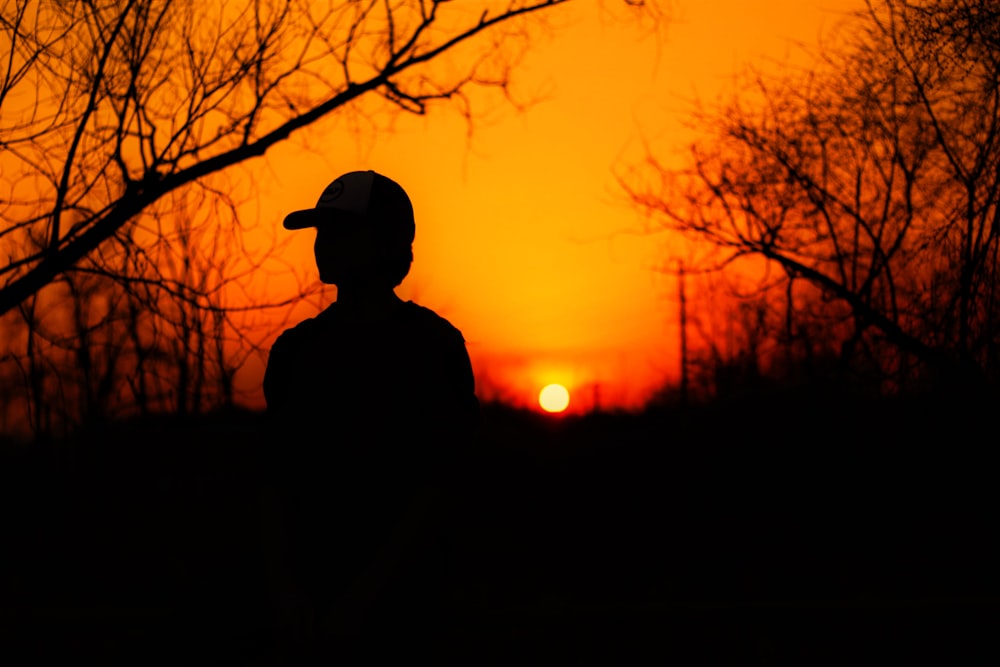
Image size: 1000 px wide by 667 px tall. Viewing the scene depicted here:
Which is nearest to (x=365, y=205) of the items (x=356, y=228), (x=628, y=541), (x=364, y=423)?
(x=356, y=228)

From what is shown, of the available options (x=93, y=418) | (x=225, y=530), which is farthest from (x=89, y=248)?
(x=225, y=530)

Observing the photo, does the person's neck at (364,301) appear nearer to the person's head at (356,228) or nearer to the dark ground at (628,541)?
the person's head at (356,228)

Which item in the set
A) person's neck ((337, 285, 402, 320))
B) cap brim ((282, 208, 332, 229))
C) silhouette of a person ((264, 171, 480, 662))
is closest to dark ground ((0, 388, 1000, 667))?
silhouette of a person ((264, 171, 480, 662))

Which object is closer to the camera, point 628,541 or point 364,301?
point 364,301

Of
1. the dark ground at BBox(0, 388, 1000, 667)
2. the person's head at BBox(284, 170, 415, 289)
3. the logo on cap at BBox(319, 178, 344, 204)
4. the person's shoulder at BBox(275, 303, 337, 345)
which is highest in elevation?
the logo on cap at BBox(319, 178, 344, 204)

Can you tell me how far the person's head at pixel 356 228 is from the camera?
1991 millimetres

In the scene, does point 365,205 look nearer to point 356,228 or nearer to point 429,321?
point 356,228

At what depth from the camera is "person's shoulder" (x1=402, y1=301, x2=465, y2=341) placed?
1.96 m

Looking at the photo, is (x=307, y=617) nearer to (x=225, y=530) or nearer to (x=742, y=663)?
(x=742, y=663)

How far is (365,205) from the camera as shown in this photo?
6.49ft

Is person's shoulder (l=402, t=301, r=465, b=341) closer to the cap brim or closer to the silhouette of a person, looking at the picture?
the silhouette of a person

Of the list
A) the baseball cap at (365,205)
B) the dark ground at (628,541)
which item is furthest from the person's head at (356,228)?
the dark ground at (628,541)

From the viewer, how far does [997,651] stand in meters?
5.94

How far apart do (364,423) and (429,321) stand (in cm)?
21
